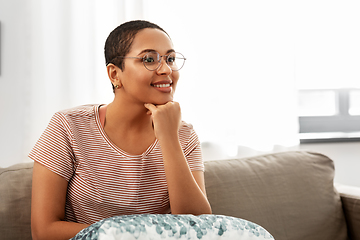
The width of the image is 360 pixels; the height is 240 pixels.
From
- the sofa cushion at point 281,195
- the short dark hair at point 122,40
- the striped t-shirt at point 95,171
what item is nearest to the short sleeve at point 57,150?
the striped t-shirt at point 95,171

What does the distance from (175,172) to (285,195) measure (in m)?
0.62

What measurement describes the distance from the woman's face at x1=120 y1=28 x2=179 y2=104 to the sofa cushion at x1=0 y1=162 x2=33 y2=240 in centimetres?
51

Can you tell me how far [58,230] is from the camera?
41.3 inches

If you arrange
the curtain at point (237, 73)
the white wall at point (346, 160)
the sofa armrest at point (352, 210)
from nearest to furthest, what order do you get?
the sofa armrest at point (352, 210)
the curtain at point (237, 73)
the white wall at point (346, 160)

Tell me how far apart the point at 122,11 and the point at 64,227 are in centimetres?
138

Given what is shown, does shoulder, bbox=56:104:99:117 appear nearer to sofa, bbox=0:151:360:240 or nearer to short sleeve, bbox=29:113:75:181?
short sleeve, bbox=29:113:75:181

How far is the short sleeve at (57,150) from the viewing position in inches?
42.9

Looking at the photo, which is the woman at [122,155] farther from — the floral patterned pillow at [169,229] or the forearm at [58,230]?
the floral patterned pillow at [169,229]

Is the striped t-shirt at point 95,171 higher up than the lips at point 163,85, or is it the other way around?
the lips at point 163,85

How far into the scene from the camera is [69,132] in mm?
1146

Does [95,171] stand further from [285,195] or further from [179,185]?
[285,195]

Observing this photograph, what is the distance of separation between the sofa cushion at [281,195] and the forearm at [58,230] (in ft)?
1.88

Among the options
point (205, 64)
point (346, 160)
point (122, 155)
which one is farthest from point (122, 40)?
point (346, 160)

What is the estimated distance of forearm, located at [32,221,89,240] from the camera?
105 cm
